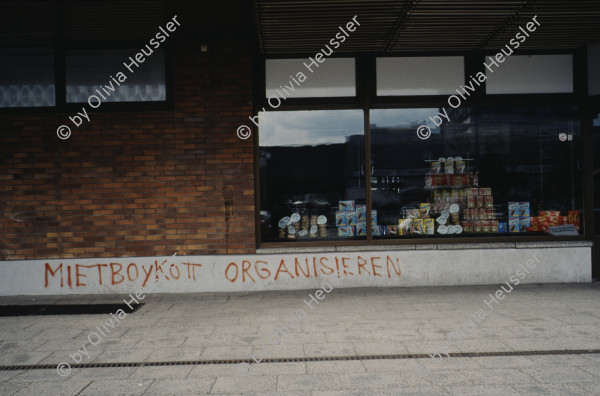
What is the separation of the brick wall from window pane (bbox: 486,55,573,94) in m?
4.23

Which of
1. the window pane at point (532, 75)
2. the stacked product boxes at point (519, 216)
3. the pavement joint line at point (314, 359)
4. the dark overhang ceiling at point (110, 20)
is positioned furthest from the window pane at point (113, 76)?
the stacked product boxes at point (519, 216)

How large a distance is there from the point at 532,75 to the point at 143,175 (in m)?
6.73

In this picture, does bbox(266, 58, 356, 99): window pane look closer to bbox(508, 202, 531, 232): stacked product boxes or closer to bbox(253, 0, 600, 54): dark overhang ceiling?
bbox(253, 0, 600, 54): dark overhang ceiling

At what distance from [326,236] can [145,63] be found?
4147 millimetres

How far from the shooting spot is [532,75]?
765cm

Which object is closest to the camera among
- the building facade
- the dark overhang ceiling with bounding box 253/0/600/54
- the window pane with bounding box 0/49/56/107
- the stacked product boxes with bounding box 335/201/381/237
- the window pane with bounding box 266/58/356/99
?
the dark overhang ceiling with bounding box 253/0/600/54

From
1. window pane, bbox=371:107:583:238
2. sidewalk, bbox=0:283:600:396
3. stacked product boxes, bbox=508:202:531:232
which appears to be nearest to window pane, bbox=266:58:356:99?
window pane, bbox=371:107:583:238

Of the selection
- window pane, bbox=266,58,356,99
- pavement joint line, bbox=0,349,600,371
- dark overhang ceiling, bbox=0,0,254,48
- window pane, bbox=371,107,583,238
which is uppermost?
dark overhang ceiling, bbox=0,0,254,48

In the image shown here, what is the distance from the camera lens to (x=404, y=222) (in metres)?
7.77

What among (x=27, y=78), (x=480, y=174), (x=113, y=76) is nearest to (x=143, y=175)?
(x=113, y=76)

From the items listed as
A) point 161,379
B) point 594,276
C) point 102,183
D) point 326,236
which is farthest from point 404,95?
point 161,379

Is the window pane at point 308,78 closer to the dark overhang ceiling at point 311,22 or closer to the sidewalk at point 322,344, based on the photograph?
the dark overhang ceiling at point 311,22

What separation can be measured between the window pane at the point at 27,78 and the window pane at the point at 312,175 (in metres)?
3.57

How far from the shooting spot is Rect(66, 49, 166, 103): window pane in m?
7.27
